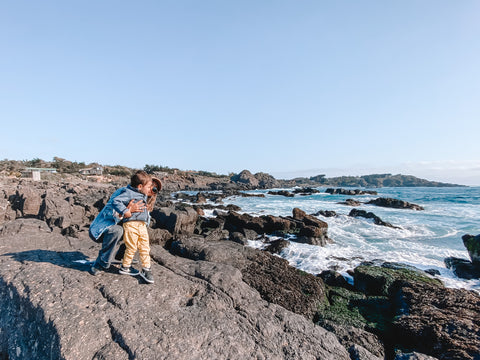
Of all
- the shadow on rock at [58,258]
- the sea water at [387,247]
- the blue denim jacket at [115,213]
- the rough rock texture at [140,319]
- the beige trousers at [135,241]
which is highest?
the blue denim jacket at [115,213]

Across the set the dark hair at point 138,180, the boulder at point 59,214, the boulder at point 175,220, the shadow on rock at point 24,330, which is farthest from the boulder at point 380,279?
the boulder at point 59,214

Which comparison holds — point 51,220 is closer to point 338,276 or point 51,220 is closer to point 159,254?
point 159,254

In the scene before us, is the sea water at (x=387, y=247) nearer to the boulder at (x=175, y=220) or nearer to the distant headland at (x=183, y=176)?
the boulder at (x=175, y=220)

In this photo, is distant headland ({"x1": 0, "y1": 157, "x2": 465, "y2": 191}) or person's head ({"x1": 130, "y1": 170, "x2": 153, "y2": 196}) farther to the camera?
distant headland ({"x1": 0, "y1": 157, "x2": 465, "y2": 191})

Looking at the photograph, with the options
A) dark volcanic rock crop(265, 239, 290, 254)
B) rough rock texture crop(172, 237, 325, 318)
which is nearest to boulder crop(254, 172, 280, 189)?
dark volcanic rock crop(265, 239, 290, 254)

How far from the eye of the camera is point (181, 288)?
350 centimetres

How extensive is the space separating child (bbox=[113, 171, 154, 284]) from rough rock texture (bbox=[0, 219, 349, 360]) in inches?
6.7

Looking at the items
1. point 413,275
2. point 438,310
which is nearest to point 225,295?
point 438,310

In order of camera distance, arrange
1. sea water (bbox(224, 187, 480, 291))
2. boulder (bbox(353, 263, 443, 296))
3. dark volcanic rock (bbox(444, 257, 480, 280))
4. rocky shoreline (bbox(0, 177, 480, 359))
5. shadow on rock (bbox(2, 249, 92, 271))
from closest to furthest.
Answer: rocky shoreline (bbox(0, 177, 480, 359)) → shadow on rock (bbox(2, 249, 92, 271)) → boulder (bbox(353, 263, 443, 296)) → dark volcanic rock (bbox(444, 257, 480, 280)) → sea water (bbox(224, 187, 480, 291))

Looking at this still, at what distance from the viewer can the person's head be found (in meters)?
3.70

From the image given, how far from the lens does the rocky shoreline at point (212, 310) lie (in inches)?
99.2

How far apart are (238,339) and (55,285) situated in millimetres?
2512

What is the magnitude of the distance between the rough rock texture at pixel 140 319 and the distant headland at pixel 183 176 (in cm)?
2844

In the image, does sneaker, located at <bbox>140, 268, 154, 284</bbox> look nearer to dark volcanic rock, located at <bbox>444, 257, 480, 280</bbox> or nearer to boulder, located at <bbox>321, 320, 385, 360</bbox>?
boulder, located at <bbox>321, 320, 385, 360</bbox>
